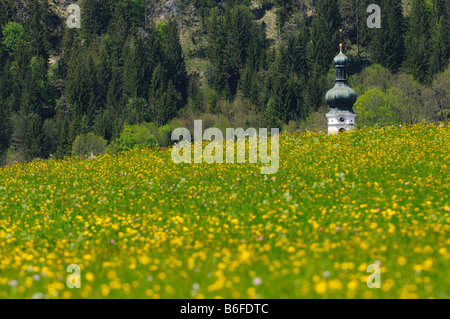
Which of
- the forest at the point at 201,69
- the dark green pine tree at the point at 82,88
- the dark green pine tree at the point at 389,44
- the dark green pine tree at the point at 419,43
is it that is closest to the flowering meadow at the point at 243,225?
the forest at the point at 201,69

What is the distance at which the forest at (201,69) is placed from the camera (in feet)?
388

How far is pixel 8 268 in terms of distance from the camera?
10625mm

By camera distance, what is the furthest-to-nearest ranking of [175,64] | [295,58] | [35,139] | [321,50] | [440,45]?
[175,64] → [295,58] → [321,50] → [35,139] → [440,45]

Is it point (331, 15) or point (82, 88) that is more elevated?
point (331, 15)

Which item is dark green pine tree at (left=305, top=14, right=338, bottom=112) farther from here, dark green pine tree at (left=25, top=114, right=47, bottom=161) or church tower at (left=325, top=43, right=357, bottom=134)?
church tower at (left=325, top=43, right=357, bottom=134)

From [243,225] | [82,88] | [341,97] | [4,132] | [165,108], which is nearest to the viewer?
[243,225]

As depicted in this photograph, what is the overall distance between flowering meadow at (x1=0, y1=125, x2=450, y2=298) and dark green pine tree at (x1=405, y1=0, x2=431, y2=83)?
104 m

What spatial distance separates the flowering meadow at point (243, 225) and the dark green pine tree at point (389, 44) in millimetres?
110990

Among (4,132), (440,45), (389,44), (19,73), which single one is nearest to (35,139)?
(4,132)

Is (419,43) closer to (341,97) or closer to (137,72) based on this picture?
(137,72)

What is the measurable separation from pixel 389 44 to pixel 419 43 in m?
7.21

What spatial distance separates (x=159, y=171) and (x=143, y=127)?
3503 inches

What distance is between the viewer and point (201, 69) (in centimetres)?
15600
